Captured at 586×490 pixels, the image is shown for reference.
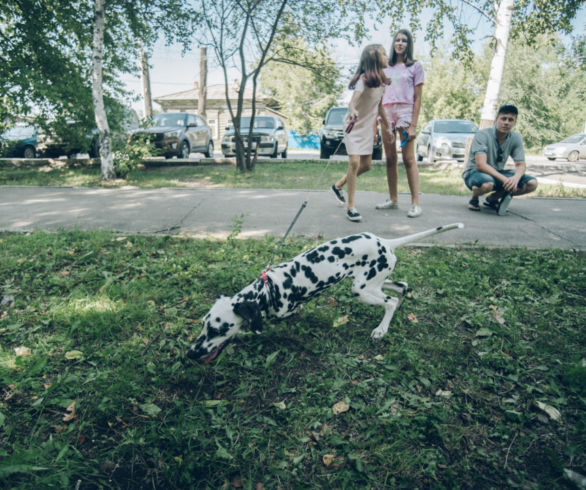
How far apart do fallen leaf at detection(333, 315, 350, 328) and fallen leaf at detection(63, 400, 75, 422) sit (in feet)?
5.82

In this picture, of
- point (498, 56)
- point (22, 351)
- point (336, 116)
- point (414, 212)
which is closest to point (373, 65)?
point (414, 212)

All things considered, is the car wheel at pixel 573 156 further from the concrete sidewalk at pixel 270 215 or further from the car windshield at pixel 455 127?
the concrete sidewalk at pixel 270 215

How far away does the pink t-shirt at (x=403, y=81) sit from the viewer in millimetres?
5070

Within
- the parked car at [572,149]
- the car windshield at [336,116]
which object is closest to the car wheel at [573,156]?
the parked car at [572,149]

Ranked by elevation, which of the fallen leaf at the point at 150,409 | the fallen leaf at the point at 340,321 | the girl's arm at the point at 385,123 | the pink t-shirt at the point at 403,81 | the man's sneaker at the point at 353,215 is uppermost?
the pink t-shirt at the point at 403,81

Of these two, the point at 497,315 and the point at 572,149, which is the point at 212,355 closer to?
the point at 497,315

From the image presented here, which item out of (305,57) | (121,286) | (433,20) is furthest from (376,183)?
A: (121,286)

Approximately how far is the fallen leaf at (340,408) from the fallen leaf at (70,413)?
56.8 inches

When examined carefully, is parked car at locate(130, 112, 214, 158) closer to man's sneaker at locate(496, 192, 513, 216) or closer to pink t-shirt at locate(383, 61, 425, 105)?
pink t-shirt at locate(383, 61, 425, 105)

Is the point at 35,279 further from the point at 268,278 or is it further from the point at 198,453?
the point at 198,453

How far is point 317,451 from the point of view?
1963 mm

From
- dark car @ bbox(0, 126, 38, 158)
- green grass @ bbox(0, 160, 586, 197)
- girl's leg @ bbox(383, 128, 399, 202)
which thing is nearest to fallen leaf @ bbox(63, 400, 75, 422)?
girl's leg @ bbox(383, 128, 399, 202)

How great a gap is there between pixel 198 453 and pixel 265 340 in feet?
3.37

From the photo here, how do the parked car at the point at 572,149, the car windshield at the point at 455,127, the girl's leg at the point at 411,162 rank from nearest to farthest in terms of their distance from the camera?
1. the girl's leg at the point at 411,162
2. the car windshield at the point at 455,127
3. the parked car at the point at 572,149
